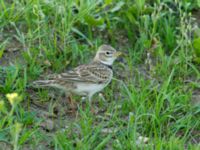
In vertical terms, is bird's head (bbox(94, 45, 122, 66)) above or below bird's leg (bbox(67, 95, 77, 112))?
above

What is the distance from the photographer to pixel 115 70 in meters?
8.13

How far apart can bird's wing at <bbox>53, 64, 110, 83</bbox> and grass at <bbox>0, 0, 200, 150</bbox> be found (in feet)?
0.86

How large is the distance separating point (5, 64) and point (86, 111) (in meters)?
1.50

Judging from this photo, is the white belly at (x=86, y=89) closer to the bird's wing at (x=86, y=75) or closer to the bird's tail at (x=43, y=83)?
the bird's wing at (x=86, y=75)

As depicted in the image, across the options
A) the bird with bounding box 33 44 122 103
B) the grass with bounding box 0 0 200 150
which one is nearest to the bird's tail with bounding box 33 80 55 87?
the bird with bounding box 33 44 122 103

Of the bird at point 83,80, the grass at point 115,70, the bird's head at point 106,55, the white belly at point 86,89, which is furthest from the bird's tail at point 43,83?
the bird's head at point 106,55

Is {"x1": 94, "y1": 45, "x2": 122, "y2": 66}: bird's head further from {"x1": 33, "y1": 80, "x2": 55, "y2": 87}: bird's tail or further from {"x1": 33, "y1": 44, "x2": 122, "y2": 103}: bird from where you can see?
{"x1": 33, "y1": 80, "x2": 55, "y2": 87}: bird's tail

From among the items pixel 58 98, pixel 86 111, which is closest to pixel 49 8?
pixel 58 98

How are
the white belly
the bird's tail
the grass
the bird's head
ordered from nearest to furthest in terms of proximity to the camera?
the grass, the bird's tail, the white belly, the bird's head

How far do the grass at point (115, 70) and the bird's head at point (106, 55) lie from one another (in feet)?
0.83

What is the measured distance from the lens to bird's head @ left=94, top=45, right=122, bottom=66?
7645 millimetres

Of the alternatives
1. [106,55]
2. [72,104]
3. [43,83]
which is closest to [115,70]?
[106,55]

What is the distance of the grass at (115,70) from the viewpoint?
6445mm

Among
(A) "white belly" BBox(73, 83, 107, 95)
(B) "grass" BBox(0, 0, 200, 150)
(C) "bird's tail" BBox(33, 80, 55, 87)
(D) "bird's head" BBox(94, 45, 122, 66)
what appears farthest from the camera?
(D) "bird's head" BBox(94, 45, 122, 66)
